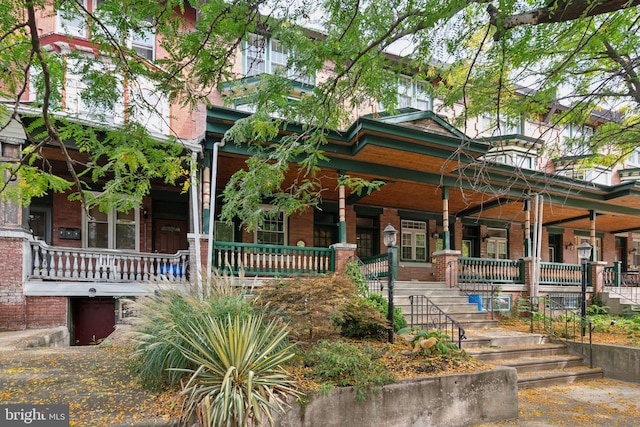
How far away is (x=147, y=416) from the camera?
13.4 ft

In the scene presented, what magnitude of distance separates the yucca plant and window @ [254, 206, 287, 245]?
29.5 feet

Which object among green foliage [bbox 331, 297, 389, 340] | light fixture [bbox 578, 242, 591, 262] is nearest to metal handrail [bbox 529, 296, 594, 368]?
light fixture [bbox 578, 242, 591, 262]

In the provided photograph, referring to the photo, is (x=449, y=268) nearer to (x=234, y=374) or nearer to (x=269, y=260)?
(x=269, y=260)

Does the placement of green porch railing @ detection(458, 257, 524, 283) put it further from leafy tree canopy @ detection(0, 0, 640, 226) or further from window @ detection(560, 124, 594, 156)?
leafy tree canopy @ detection(0, 0, 640, 226)

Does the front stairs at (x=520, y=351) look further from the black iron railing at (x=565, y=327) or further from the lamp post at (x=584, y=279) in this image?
the lamp post at (x=584, y=279)

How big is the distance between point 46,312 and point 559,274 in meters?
16.7

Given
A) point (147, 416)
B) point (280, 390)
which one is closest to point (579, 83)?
point (280, 390)

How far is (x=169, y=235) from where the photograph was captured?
43.6 ft

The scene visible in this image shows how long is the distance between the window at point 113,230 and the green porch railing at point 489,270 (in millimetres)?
10502

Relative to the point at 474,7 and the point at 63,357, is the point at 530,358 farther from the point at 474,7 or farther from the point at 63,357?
the point at 63,357

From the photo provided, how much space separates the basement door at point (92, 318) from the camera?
33.5 feet

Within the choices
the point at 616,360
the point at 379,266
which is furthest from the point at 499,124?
the point at 379,266

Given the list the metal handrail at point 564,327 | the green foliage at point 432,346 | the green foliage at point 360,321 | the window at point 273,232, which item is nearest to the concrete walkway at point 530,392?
the green foliage at point 432,346

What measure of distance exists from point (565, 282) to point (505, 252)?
3982mm
